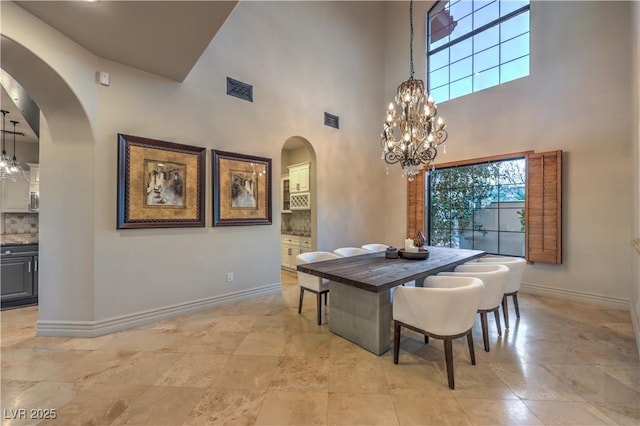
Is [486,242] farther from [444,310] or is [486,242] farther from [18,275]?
[18,275]

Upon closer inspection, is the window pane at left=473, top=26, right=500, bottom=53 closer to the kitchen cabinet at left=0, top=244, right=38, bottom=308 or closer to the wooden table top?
the wooden table top

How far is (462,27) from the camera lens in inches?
215

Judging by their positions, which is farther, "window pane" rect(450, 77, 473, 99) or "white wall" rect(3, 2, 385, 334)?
"window pane" rect(450, 77, 473, 99)

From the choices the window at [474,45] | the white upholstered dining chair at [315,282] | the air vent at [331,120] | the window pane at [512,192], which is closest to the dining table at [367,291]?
the white upholstered dining chair at [315,282]

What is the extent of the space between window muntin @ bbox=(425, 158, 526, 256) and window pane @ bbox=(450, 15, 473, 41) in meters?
2.75

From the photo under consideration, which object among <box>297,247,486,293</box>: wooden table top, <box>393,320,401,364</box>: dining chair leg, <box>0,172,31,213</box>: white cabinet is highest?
<box>0,172,31,213</box>: white cabinet

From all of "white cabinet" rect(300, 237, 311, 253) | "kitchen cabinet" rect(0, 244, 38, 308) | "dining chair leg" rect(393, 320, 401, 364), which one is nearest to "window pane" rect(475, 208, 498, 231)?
→ "white cabinet" rect(300, 237, 311, 253)

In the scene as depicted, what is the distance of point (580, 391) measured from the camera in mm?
1938

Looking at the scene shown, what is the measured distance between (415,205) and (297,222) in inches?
105

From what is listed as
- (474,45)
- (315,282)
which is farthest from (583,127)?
(315,282)

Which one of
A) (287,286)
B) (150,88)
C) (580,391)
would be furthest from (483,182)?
(150,88)

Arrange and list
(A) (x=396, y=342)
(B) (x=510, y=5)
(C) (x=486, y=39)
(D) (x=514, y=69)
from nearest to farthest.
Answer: (A) (x=396, y=342) < (D) (x=514, y=69) < (B) (x=510, y=5) < (C) (x=486, y=39)

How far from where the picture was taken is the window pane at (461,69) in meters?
5.28

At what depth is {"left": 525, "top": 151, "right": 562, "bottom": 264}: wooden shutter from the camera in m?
4.06
